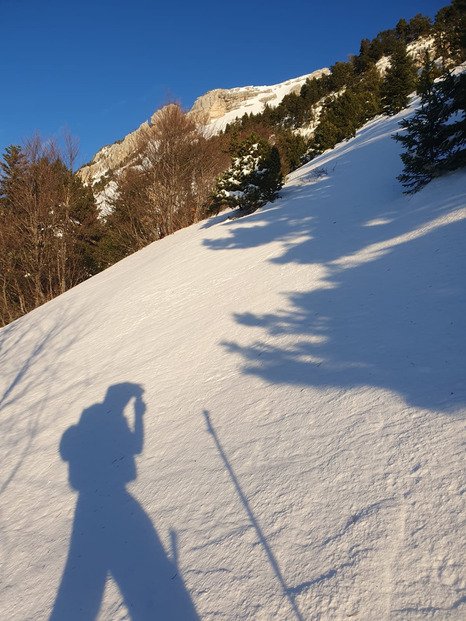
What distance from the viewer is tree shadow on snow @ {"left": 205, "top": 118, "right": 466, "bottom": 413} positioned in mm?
3260

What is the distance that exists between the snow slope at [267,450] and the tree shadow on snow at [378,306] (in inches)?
1.1

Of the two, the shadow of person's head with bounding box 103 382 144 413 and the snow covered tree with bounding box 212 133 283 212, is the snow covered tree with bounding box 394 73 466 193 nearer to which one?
the snow covered tree with bounding box 212 133 283 212

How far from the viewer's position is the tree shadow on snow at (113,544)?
2.31m

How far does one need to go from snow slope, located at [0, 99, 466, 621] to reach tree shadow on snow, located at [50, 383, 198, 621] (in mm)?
15

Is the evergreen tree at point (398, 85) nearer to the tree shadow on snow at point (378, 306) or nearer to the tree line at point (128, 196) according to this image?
the tree line at point (128, 196)

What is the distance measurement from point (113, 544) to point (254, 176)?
13.7 metres

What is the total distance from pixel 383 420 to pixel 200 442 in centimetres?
191

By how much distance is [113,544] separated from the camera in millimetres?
2844

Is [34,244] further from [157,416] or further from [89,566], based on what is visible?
[89,566]

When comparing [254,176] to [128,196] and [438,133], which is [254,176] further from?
[128,196]

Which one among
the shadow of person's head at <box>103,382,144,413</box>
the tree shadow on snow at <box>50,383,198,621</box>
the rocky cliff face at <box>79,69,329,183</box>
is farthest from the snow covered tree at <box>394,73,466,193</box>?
the rocky cliff face at <box>79,69,329,183</box>

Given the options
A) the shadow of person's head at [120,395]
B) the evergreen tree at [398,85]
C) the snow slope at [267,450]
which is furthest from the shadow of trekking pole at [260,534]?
the evergreen tree at [398,85]

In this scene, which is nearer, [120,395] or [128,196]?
[120,395]

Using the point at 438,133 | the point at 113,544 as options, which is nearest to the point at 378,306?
the point at 113,544
